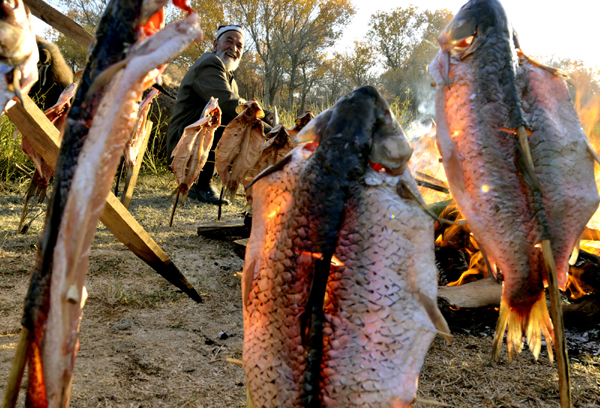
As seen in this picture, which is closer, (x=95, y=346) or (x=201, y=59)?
(x=95, y=346)

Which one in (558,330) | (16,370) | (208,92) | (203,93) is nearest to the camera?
(16,370)

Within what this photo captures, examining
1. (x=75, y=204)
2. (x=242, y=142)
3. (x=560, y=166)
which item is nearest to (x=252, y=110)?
(x=242, y=142)

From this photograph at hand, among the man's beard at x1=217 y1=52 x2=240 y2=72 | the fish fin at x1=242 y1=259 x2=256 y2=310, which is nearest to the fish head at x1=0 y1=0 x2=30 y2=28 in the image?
the fish fin at x1=242 y1=259 x2=256 y2=310

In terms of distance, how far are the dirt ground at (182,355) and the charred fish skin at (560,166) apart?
1.11m

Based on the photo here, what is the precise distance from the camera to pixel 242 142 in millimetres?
2961

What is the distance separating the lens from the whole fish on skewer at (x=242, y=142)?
2.87 metres

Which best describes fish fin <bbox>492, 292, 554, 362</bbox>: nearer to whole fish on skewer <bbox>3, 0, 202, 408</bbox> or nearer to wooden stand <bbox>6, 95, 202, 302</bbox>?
whole fish on skewer <bbox>3, 0, 202, 408</bbox>

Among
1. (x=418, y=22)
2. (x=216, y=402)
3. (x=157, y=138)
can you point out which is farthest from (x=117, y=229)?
(x=418, y=22)

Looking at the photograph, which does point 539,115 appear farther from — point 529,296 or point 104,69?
point 104,69

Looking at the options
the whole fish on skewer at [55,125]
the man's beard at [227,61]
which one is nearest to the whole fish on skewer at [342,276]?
the whole fish on skewer at [55,125]

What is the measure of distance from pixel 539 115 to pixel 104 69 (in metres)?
1.30

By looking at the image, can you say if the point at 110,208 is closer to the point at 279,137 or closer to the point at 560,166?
the point at 279,137

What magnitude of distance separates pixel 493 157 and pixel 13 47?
1293 millimetres

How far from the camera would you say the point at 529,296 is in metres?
1.27
